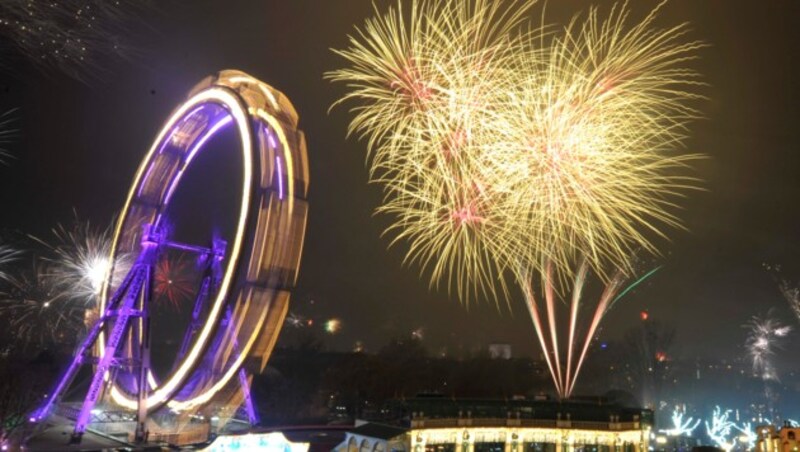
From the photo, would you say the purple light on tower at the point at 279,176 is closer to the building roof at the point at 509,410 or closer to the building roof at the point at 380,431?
the building roof at the point at 380,431

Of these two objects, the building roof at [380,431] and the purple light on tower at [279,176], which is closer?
the purple light on tower at [279,176]

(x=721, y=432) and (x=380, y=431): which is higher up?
(x=721, y=432)

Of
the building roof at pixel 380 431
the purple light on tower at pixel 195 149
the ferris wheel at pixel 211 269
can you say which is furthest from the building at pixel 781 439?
the purple light on tower at pixel 195 149

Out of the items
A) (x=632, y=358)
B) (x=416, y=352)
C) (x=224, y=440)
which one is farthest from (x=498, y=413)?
(x=632, y=358)

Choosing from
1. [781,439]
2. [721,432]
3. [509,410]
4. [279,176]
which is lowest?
[721,432]

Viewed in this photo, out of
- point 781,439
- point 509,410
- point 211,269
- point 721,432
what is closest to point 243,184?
point 211,269

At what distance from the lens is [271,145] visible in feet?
90.9

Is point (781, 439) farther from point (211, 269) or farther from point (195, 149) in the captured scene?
point (195, 149)

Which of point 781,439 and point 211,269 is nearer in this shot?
point 781,439

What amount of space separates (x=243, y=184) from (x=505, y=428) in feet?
58.6

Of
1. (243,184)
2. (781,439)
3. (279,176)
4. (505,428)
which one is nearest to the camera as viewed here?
(781,439)

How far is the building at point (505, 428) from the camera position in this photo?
28.6 metres

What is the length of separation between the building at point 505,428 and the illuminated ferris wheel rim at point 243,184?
782 cm

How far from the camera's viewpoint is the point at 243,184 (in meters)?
26.1
